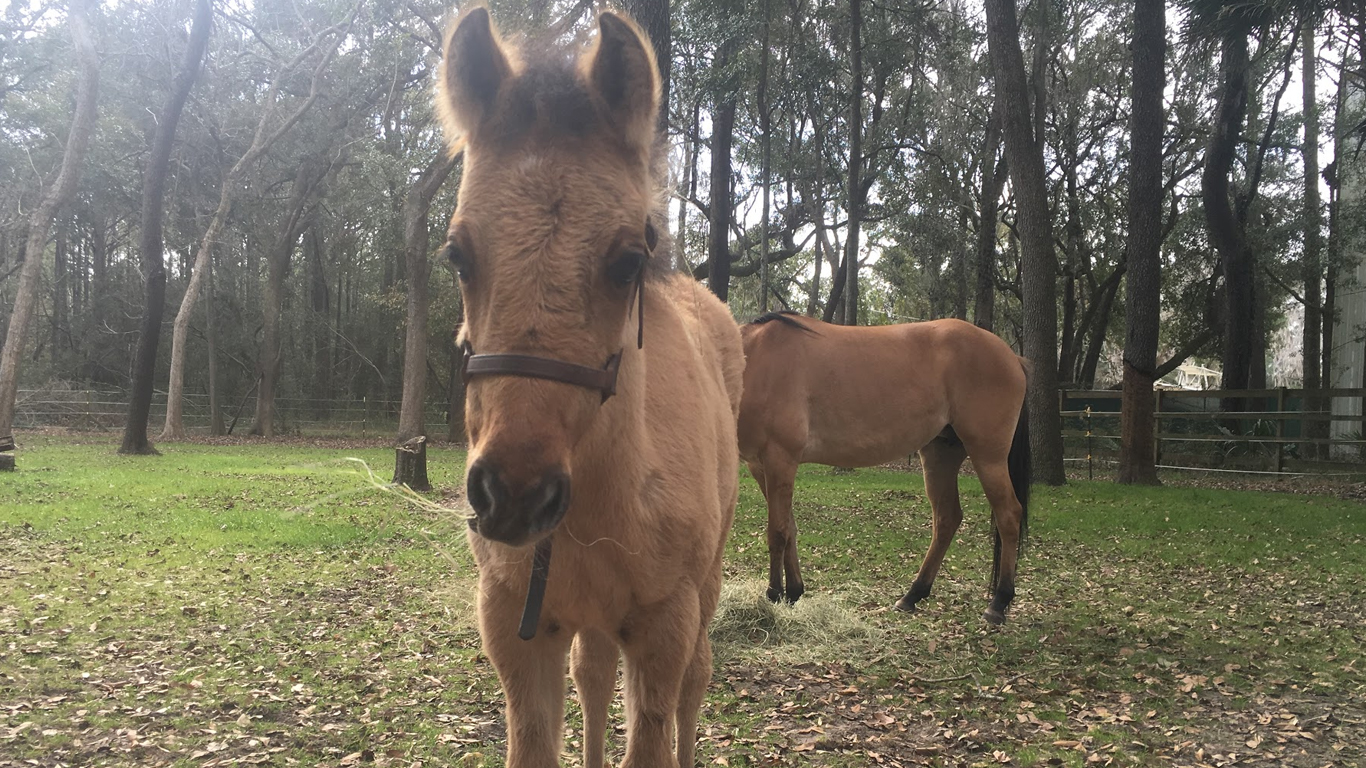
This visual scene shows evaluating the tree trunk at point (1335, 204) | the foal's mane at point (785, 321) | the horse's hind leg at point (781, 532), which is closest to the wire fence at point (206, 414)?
the foal's mane at point (785, 321)

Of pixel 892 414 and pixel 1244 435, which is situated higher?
pixel 892 414

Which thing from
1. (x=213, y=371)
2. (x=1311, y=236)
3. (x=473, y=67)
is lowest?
(x=213, y=371)

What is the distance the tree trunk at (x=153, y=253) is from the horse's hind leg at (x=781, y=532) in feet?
54.8

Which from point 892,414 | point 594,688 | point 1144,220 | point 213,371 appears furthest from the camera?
point 213,371

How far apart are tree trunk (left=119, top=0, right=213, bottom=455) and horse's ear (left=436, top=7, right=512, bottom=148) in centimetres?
1889

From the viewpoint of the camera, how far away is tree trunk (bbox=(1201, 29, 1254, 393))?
16266 mm

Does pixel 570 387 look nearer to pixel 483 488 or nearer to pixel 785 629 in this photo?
pixel 483 488

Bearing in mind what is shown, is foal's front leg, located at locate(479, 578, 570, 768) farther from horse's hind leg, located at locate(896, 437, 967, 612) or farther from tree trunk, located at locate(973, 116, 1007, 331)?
tree trunk, located at locate(973, 116, 1007, 331)

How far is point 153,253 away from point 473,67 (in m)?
20.2

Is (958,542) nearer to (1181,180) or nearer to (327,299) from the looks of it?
(1181,180)

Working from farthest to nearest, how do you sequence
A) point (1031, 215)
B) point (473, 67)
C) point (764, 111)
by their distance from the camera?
point (764, 111), point (1031, 215), point (473, 67)

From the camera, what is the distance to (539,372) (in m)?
1.56

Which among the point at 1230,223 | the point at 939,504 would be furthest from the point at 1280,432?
the point at 939,504

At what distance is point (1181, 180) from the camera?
81.4ft
